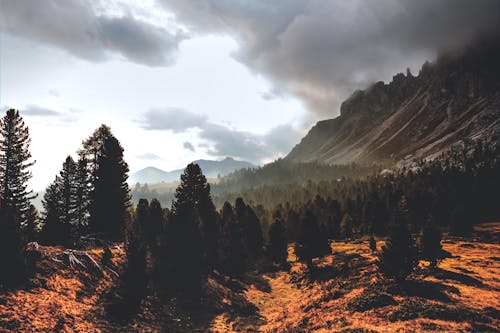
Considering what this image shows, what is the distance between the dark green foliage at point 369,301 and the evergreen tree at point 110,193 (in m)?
30.4

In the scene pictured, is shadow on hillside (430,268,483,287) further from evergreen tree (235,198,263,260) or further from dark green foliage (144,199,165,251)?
dark green foliage (144,199,165,251)

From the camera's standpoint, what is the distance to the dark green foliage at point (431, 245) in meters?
40.8

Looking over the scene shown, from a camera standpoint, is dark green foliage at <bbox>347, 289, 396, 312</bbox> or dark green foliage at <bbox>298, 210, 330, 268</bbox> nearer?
dark green foliage at <bbox>347, 289, 396, 312</bbox>

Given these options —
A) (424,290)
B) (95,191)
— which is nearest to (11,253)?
(95,191)

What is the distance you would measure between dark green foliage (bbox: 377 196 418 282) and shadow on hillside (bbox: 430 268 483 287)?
22.3 ft

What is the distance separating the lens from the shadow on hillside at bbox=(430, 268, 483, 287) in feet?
113

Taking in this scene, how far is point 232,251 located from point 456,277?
3318 cm

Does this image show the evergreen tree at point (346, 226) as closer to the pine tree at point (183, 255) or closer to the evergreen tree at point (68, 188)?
the pine tree at point (183, 255)

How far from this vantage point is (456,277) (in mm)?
36406

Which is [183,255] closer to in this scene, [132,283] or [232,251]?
[132,283]

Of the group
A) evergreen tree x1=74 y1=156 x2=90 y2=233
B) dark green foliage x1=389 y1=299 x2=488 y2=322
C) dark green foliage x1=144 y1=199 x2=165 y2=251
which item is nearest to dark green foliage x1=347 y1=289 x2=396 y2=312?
dark green foliage x1=389 y1=299 x2=488 y2=322

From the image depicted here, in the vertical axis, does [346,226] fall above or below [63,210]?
below

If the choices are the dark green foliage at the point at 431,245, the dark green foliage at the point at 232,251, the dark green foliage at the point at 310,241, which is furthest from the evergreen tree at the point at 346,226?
the dark green foliage at the point at 232,251

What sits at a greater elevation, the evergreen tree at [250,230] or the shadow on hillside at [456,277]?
the evergreen tree at [250,230]
